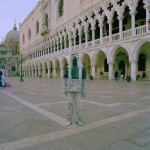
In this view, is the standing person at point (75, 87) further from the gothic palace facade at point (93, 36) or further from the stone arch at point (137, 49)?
the stone arch at point (137, 49)

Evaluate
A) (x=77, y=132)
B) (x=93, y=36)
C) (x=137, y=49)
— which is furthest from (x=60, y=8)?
(x=77, y=132)

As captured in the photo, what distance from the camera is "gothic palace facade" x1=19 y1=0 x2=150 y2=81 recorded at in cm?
2217

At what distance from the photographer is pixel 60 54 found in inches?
1523

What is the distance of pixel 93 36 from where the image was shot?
28.6m

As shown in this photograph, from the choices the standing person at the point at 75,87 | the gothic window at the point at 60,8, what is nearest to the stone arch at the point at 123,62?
the gothic window at the point at 60,8

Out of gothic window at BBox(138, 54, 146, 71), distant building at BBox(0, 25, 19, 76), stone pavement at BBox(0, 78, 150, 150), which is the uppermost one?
distant building at BBox(0, 25, 19, 76)

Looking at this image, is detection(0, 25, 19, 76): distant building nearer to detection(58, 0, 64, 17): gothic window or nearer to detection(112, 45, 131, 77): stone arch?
detection(58, 0, 64, 17): gothic window

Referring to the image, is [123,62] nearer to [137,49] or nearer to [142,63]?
[142,63]

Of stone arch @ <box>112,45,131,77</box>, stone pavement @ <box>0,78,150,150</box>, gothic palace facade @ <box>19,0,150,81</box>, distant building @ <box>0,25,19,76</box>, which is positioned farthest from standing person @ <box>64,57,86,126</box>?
distant building @ <box>0,25,19,76</box>

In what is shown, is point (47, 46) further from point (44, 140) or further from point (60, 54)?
point (44, 140)

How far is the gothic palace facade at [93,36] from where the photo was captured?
22172 millimetres

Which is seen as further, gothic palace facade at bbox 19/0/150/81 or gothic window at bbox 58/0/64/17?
gothic window at bbox 58/0/64/17

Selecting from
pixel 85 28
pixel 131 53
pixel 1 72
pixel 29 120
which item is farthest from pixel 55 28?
pixel 29 120

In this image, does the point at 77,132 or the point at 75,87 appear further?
the point at 75,87
